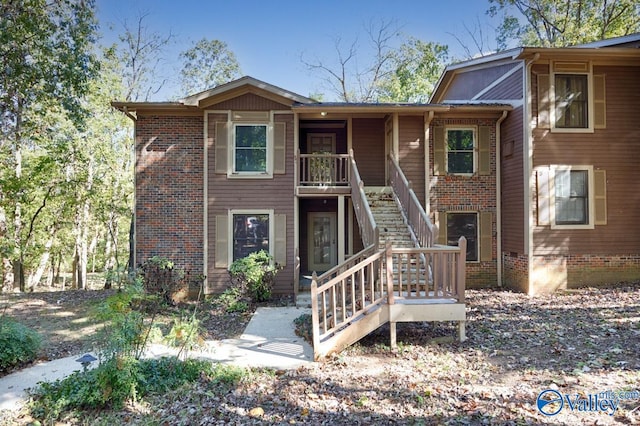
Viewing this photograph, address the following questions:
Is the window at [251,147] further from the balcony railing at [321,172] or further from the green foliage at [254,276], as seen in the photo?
the green foliage at [254,276]

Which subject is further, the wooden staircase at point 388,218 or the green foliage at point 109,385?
the wooden staircase at point 388,218

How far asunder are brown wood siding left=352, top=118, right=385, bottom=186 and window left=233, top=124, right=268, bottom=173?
10.3 feet

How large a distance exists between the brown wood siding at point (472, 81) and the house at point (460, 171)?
Result: 23 cm

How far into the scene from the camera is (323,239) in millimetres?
12898

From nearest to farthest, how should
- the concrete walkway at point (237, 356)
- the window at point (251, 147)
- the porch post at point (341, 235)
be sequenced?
the concrete walkway at point (237, 356)
the porch post at point (341, 235)
the window at point (251, 147)

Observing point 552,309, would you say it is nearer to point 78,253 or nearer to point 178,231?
point 178,231

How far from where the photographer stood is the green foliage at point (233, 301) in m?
9.17

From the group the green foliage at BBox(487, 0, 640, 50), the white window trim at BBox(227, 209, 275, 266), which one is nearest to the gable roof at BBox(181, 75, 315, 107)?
the white window trim at BBox(227, 209, 275, 266)

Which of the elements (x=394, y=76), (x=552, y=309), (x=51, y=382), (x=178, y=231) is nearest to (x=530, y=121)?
(x=552, y=309)

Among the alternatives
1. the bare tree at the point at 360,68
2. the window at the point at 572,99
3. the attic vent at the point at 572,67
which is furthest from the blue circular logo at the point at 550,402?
the bare tree at the point at 360,68

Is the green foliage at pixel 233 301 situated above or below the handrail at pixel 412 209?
below

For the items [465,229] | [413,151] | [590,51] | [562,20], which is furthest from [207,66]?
[590,51]

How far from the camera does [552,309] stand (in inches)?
327

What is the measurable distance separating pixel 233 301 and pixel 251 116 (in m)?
5.27
